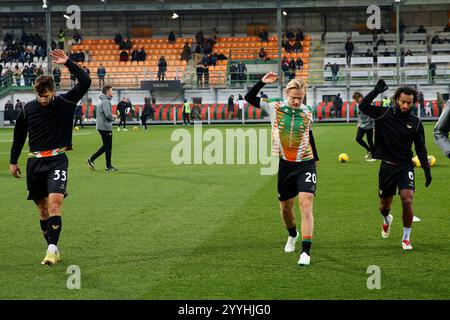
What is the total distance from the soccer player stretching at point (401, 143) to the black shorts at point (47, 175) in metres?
3.52

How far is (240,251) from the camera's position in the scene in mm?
9312

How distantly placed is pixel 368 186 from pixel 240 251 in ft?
24.1

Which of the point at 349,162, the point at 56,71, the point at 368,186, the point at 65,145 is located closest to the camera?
the point at 65,145

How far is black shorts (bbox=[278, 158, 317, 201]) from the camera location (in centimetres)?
879

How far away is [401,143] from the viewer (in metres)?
9.55

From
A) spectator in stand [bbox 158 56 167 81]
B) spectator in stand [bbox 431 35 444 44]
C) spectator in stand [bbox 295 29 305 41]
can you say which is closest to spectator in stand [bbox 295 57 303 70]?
spectator in stand [bbox 295 29 305 41]

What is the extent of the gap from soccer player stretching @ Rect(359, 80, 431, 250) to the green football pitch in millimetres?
668

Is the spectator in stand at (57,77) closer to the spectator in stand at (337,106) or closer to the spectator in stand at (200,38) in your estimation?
the spectator in stand at (200,38)

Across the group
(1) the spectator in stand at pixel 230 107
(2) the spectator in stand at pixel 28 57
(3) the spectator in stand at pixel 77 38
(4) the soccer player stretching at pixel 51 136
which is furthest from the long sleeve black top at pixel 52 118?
(3) the spectator in stand at pixel 77 38

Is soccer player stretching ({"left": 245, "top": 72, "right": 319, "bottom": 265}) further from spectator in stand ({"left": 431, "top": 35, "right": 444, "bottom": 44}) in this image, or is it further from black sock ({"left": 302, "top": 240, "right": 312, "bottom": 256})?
spectator in stand ({"left": 431, "top": 35, "right": 444, "bottom": 44})

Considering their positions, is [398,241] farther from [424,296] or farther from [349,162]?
[349,162]

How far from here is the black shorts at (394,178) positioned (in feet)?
31.1

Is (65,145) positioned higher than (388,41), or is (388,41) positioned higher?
(388,41)
